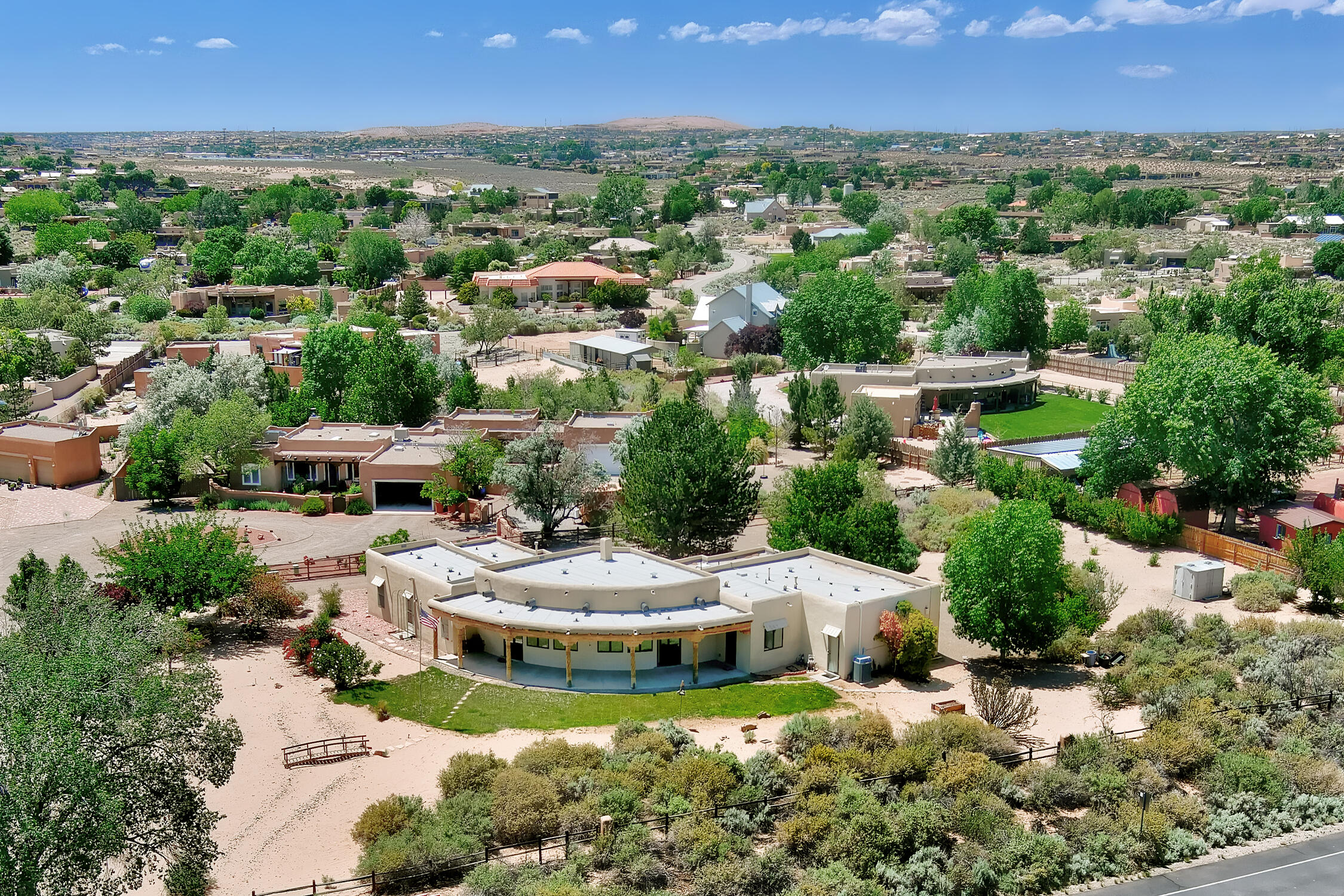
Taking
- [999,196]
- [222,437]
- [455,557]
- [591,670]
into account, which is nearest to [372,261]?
[222,437]

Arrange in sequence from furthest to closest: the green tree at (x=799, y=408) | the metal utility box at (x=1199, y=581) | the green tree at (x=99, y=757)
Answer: the green tree at (x=799, y=408) → the metal utility box at (x=1199, y=581) → the green tree at (x=99, y=757)

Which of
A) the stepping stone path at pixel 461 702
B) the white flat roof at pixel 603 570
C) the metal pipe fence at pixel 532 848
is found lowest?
the stepping stone path at pixel 461 702

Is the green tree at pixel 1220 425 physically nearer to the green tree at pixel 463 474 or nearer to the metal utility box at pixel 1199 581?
the metal utility box at pixel 1199 581

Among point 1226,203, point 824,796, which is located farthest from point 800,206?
point 824,796

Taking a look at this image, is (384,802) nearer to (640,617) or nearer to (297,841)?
(297,841)

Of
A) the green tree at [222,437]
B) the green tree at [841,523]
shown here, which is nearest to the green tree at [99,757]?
the green tree at [841,523]

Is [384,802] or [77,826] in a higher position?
[77,826]

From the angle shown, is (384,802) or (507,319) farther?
(507,319)
